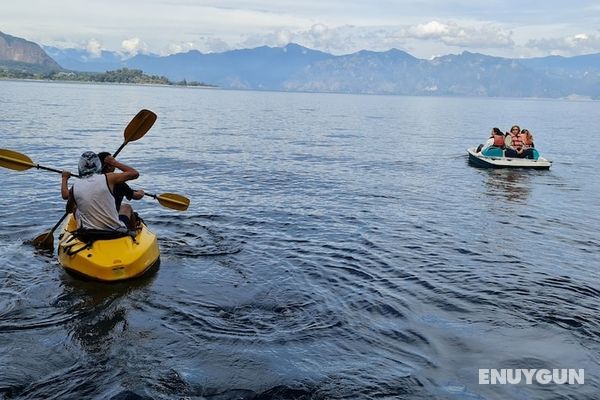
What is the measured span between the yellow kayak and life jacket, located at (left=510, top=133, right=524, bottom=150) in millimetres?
20638

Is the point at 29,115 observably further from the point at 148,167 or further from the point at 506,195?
the point at 506,195

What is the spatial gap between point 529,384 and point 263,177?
16.8m

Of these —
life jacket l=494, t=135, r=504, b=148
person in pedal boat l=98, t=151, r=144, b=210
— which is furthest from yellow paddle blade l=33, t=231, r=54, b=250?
life jacket l=494, t=135, r=504, b=148

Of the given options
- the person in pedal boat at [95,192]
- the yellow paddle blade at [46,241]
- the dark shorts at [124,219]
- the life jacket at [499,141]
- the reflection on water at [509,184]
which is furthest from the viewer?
the life jacket at [499,141]

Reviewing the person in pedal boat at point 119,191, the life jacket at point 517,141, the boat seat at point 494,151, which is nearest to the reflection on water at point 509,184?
the boat seat at point 494,151

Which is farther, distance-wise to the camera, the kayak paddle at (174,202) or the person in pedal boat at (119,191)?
the kayak paddle at (174,202)

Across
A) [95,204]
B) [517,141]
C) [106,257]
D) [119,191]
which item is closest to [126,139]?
[119,191]

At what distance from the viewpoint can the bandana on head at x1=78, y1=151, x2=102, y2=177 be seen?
362 inches

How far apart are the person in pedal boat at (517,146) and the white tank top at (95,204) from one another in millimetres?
21003

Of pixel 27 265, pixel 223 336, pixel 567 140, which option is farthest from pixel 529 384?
pixel 567 140

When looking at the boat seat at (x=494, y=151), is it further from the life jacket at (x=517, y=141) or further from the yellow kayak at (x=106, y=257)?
the yellow kayak at (x=106, y=257)

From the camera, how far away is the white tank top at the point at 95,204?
370 inches

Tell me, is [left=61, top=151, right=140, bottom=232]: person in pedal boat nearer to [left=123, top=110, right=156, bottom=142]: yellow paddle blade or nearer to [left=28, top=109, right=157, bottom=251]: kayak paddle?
[left=28, top=109, right=157, bottom=251]: kayak paddle

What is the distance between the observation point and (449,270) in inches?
449
